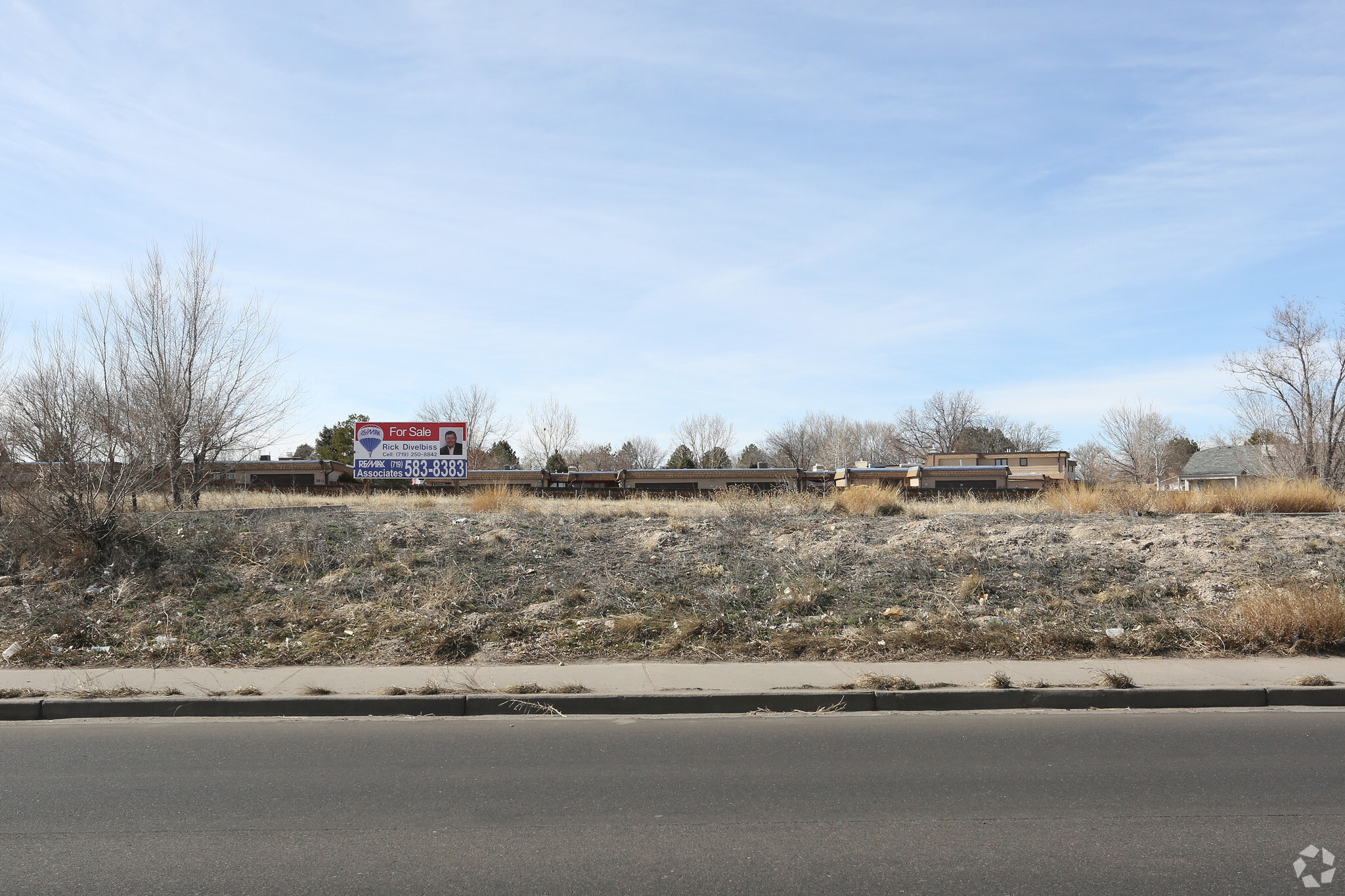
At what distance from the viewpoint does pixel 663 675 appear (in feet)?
29.9

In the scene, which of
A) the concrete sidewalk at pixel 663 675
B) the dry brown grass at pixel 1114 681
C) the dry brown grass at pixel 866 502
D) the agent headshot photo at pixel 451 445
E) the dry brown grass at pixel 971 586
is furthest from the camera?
the agent headshot photo at pixel 451 445

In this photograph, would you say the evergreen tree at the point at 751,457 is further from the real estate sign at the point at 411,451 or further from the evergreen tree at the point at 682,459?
the real estate sign at the point at 411,451

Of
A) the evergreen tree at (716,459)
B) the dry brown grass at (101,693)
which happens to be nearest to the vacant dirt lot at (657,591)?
the dry brown grass at (101,693)

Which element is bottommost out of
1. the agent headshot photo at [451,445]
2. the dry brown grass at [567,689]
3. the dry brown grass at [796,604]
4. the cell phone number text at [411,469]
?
the dry brown grass at [567,689]

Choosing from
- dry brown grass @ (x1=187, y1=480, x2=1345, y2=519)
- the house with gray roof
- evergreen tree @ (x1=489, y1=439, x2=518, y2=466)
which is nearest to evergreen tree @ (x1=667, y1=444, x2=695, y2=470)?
evergreen tree @ (x1=489, y1=439, x2=518, y2=466)

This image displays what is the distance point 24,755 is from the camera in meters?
6.66

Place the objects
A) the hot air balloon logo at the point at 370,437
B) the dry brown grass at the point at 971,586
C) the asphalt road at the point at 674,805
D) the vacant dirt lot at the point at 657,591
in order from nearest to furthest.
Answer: the asphalt road at the point at 674,805, the vacant dirt lot at the point at 657,591, the dry brown grass at the point at 971,586, the hot air balloon logo at the point at 370,437

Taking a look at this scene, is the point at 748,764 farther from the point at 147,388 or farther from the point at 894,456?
the point at 894,456

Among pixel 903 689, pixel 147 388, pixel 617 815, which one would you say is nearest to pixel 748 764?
pixel 617 815

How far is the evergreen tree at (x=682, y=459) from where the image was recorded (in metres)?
78.4

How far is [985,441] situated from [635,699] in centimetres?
8473

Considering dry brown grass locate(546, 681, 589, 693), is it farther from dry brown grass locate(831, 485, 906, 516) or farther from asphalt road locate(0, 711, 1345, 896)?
dry brown grass locate(831, 485, 906, 516)

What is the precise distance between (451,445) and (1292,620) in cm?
2566

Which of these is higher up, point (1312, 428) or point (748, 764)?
point (1312, 428)
